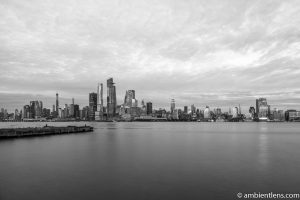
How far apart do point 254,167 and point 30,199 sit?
27.3m

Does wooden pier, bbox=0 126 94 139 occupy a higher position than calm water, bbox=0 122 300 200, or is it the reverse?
wooden pier, bbox=0 126 94 139

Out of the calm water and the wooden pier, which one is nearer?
the calm water

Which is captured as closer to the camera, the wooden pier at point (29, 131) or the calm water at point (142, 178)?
the calm water at point (142, 178)

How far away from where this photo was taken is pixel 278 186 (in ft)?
82.5

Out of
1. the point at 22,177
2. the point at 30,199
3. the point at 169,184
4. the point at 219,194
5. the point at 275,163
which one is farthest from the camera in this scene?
the point at 275,163

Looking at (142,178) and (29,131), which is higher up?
(29,131)

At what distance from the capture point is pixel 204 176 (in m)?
28.5

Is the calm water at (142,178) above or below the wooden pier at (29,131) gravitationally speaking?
below

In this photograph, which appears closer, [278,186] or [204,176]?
[278,186]

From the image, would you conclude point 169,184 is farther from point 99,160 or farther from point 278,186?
point 99,160

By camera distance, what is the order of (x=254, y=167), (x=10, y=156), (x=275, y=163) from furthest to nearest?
1. (x=10, y=156)
2. (x=275, y=163)
3. (x=254, y=167)

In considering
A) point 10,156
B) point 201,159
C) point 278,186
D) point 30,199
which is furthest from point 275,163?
point 10,156

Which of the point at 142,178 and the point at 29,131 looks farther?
the point at 29,131

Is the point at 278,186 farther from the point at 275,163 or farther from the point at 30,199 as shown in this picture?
the point at 30,199
